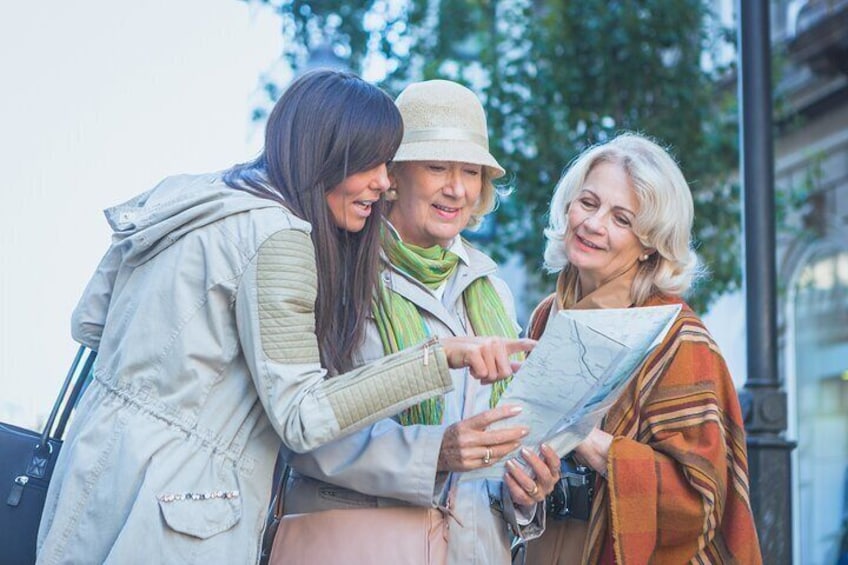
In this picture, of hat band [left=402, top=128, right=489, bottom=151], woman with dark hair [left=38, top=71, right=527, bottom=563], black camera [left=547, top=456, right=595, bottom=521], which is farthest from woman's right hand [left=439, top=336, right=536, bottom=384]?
hat band [left=402, top=128, right=489, bottom=151]

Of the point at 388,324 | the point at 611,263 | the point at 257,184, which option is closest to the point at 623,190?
the point at 611,263

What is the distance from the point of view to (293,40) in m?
11.0

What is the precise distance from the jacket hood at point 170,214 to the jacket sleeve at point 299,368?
14 cm

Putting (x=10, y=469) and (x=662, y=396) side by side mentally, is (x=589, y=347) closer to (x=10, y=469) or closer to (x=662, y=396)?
(x=662, y=396)

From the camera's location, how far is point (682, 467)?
3443mm

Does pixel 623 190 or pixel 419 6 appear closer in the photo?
pixel 623 190

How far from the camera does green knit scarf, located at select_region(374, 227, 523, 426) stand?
3.39 m

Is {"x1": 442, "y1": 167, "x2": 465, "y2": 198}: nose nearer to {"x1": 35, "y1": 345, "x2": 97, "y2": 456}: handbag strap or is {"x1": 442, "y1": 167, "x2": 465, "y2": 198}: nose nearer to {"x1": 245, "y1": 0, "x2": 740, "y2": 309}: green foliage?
{"x1": 35, "y1": 345, "x2": 97, "y2": 456}: handbag strap

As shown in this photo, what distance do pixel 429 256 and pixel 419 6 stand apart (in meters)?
8.10

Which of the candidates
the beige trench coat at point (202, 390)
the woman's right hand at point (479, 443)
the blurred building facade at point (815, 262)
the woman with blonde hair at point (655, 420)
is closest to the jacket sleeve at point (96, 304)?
the beige trench coat at point (202, 390)

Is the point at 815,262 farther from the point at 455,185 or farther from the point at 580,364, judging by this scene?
the point at 580,364

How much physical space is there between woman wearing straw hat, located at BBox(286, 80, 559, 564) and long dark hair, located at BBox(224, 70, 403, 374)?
0.94ft

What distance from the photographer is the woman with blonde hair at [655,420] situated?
11.3 ft

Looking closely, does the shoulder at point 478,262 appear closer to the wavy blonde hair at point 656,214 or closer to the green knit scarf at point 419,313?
the green knit scarf at point 419,313
